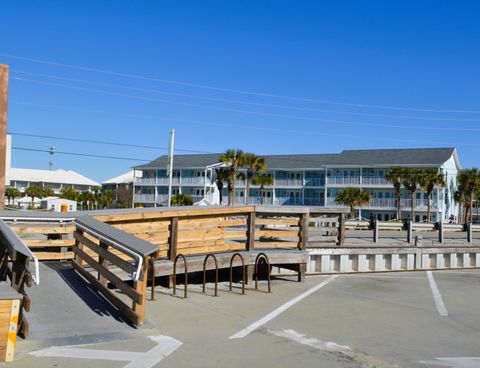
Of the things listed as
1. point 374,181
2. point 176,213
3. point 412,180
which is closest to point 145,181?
point 374,181

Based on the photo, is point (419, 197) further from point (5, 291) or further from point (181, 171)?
point (5, 291)

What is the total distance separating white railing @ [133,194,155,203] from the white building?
31.5m

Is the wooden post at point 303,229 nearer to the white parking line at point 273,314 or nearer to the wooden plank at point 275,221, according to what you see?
the wooden plank at point 275,221

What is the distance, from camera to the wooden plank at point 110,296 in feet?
24.9

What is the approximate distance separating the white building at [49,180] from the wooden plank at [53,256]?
329 ft

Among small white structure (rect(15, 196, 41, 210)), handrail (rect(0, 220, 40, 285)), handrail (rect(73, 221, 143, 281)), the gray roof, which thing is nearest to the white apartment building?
the gray roof

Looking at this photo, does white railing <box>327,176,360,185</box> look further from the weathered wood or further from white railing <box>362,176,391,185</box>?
the weathered wood

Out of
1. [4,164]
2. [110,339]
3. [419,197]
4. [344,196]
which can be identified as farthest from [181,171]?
[110,339]

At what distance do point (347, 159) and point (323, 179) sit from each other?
402 cm

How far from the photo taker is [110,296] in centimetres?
848

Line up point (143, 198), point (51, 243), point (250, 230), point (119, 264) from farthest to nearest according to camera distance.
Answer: point (143, 198), point (250, 230), point (51, 243), point (119, 264)

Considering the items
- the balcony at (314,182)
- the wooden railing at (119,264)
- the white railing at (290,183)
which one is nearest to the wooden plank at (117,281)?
the wooden railing at (119,264)

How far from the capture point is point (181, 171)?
265 ft

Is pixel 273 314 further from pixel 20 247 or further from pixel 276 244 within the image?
pixel 276 244
